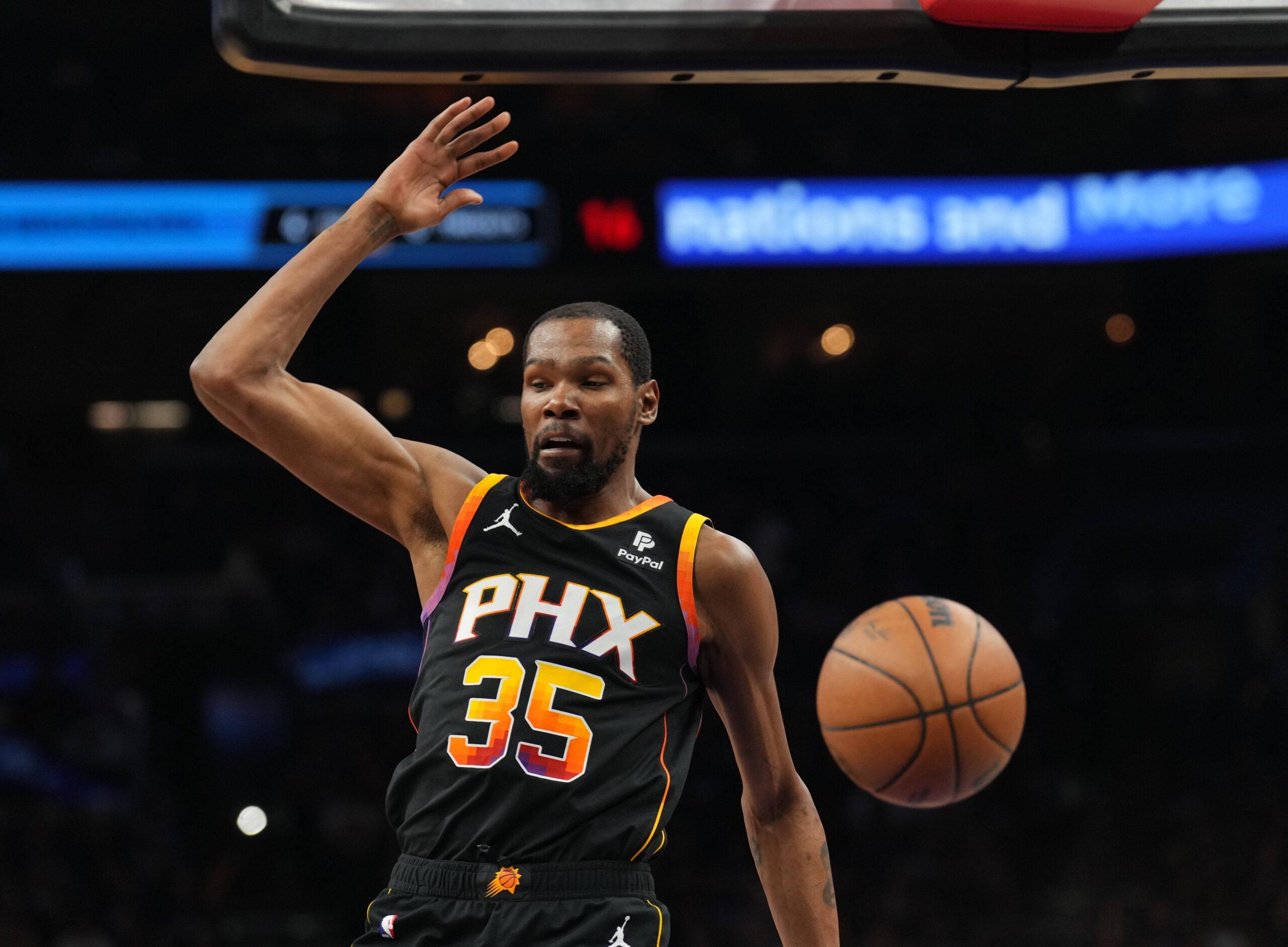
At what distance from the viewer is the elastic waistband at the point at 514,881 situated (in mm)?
2527

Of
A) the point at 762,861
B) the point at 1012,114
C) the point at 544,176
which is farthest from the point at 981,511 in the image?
the point at 762,861

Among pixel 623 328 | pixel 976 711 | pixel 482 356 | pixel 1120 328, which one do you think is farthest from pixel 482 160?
pixel 1120 328

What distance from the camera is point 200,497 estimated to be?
11.3 m

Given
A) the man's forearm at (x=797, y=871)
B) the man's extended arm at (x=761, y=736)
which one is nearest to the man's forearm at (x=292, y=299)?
the man's extended arm at (x=761, y=736)

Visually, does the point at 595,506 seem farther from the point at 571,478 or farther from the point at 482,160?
the point at 482,160

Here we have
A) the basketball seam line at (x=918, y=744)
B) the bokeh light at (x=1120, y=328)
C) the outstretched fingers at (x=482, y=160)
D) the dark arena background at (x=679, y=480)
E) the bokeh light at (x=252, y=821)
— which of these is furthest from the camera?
the bokeh light at (x=1120, y=328)

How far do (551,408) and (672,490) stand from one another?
8.81 metres

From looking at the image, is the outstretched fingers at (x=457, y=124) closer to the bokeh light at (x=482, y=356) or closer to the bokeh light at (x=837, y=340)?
the bokeh light at (x=482, y=356)

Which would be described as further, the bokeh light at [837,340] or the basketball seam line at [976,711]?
the bokeh light at [837,340]

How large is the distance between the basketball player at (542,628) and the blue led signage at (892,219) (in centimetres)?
694

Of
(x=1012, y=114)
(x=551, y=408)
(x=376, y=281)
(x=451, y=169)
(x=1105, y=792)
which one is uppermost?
(x=1012, y=114)

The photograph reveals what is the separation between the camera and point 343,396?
2791 mm

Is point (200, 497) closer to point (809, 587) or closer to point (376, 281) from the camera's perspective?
point (376, 281)

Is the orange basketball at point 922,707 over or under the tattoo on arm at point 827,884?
over
